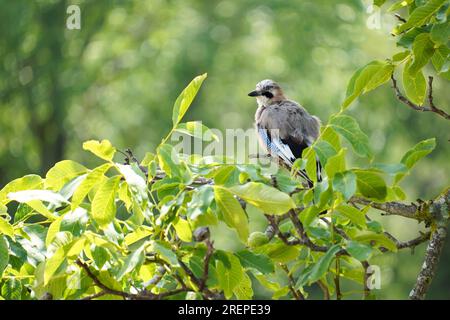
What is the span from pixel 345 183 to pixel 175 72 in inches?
703

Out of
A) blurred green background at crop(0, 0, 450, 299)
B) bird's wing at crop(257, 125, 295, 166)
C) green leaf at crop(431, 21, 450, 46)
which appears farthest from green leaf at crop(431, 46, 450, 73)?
blurred green background at crop(0, 0, 450, 299)

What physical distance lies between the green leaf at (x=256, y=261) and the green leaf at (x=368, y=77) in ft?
2.22

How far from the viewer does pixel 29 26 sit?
19.1m

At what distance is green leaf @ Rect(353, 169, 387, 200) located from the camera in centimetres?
268

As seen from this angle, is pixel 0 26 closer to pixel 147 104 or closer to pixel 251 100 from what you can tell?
pixel 147 104

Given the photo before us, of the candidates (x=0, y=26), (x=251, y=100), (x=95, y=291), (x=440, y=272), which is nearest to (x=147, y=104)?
(x=251, y=100)

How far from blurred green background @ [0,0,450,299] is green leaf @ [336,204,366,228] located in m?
14.4

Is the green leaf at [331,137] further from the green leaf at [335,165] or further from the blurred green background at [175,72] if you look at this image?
the blurred green background at [175,72]

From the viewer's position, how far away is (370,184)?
2.71 metres

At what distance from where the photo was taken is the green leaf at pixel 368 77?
3.11 meters

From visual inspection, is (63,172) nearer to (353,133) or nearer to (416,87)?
(353,133)

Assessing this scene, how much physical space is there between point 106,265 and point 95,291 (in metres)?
0.15

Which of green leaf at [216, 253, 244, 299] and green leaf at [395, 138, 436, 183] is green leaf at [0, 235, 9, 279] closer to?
green leaf at [216, 253, 244, 299]

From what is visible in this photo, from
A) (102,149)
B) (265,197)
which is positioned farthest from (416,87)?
(102,149)
